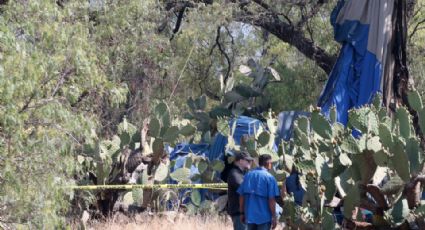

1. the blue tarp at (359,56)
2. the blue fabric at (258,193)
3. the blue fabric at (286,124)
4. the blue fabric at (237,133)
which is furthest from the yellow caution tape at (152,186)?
the blue fabric at (258,193)

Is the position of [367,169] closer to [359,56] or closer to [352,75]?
[352,75]

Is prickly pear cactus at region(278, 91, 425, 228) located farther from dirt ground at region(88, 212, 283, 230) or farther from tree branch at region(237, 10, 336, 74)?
tree branch at region(237, 10, 336, 74)

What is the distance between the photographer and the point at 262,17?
1939cm

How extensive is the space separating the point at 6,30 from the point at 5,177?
4.00ft

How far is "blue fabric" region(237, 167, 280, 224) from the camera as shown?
968 cm

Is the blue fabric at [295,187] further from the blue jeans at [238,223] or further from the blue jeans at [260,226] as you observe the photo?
the blue jeans at [260,226]

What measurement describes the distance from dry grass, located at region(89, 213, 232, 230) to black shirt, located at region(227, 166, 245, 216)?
1.66m

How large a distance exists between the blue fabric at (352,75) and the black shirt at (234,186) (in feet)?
12.2

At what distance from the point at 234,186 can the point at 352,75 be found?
4640 millimetres

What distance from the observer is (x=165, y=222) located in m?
12.6

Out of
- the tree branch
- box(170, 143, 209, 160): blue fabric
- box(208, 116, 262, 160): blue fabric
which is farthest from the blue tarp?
the tree branch

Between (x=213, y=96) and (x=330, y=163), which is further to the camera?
(x=213, y=96)

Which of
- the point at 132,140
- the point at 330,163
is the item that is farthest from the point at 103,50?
the point at 330,163

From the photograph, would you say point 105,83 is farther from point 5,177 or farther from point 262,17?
point 262,17
